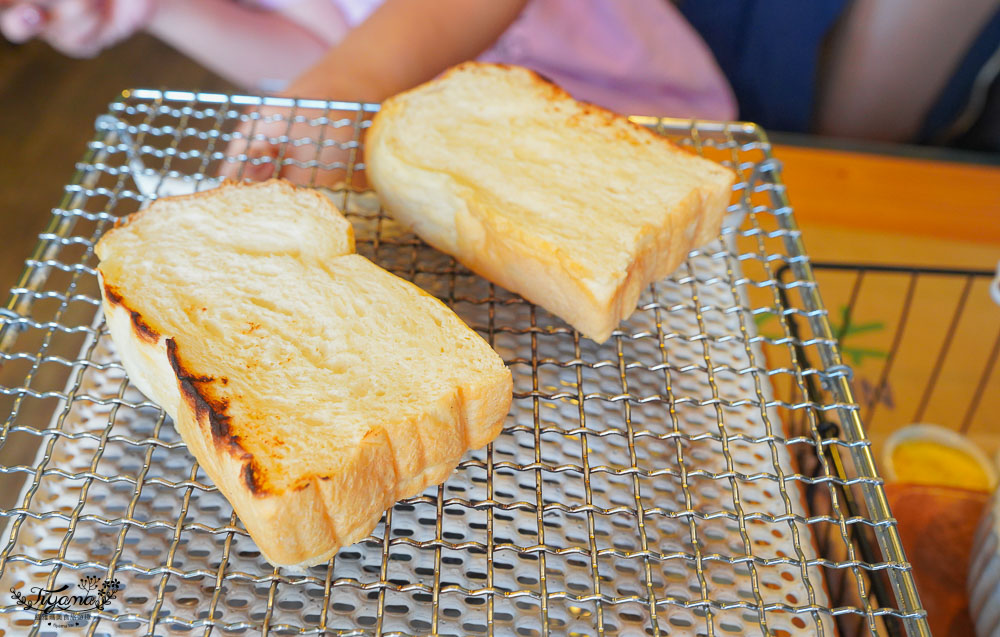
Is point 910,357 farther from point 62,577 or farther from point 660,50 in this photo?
point 62,577

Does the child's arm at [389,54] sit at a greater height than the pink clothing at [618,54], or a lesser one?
greater

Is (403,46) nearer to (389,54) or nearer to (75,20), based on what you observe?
(389,54)

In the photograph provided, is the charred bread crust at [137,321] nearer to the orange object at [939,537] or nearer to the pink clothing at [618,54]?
the orange object at [939,537]

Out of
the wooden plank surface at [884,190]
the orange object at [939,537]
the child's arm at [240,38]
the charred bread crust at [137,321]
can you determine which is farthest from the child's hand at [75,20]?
the orange object at [939,537]

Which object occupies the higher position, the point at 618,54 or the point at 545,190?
the point at 545,190

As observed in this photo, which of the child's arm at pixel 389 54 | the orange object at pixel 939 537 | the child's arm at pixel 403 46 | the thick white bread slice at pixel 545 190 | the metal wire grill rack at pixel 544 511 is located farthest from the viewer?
the child's arm at pixel 403 46

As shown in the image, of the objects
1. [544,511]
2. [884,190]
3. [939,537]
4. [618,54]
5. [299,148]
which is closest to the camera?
[544,511]

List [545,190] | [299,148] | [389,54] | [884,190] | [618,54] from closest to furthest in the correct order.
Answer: [545,190]
[299,148]
[389,54]
[884,190]
[618,54]

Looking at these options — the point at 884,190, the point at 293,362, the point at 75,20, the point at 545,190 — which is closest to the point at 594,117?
the point at 545,190
